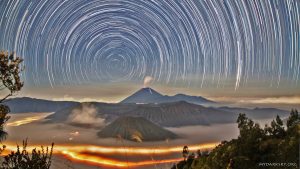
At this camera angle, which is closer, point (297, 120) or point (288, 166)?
point (288, 166)

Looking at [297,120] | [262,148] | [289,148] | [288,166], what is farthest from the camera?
[297,120]

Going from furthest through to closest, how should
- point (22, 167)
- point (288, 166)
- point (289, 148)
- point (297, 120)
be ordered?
point (297, 120)
point (289, 148)
point (288, 166)
point (22, 167)

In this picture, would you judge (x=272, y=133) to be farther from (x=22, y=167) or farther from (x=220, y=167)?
(x=22, y=167)

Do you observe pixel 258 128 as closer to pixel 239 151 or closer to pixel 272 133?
pixel 272 133

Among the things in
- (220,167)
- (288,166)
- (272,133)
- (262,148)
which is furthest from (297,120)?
(288,166)

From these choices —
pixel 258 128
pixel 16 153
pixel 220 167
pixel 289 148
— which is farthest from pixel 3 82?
pixel 258 128

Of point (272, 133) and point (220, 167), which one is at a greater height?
point (272, 133)

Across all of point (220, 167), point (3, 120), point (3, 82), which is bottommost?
point (220, 167)
